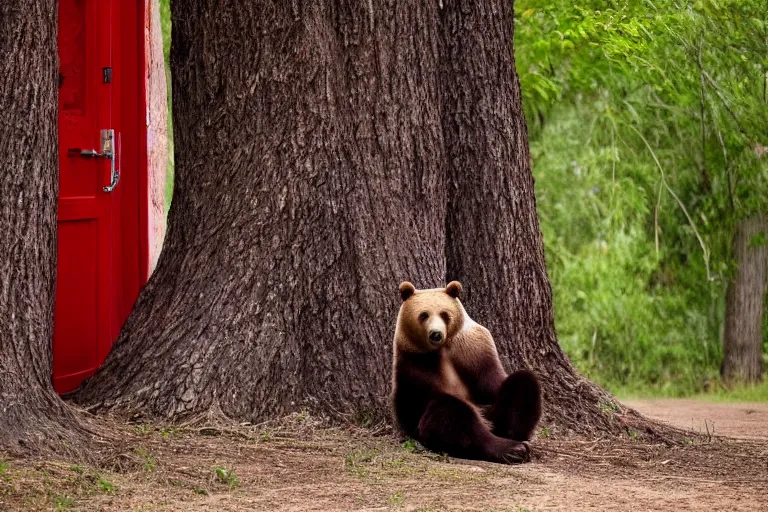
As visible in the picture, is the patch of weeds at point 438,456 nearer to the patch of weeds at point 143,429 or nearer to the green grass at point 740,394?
the patch of weeds at point 143,429

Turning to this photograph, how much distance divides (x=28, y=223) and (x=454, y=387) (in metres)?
2.07

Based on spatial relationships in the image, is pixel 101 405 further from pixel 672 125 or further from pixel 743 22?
pixel 672 125

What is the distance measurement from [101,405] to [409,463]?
61.6 inches

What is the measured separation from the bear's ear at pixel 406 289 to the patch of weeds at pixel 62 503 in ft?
6.09

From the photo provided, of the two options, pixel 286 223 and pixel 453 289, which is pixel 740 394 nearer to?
pixel 453 289

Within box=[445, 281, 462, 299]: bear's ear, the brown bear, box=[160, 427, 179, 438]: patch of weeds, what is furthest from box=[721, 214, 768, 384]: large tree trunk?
box=[160, 427, 179, 438]: patch of weeds

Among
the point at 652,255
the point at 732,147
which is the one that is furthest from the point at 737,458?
Result: the point at 652,255

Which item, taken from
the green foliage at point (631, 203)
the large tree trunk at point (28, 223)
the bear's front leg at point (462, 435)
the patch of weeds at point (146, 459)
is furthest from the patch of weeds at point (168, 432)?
the green foliage at point (631, 203)

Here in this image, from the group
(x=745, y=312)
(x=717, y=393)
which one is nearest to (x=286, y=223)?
(x=717, y=393)

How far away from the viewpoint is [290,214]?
228 inches

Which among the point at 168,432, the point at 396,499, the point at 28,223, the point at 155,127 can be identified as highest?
the point at 155,127

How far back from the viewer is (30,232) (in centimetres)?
479

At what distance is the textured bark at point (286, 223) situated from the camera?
18.7 feet

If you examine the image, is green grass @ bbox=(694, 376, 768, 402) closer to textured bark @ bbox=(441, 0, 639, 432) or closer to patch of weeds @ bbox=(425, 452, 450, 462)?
textured bark @ bbox=(441, 0, 639, 432)
